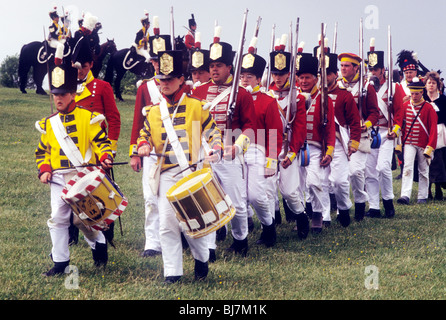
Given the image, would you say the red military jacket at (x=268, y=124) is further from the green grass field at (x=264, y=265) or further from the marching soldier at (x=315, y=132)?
the green grass field at (x=264, y=265)

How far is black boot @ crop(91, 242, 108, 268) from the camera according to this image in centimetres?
660

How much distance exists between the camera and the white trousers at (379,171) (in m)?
10.3

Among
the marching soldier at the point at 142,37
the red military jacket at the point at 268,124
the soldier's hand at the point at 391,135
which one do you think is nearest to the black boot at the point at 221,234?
the red military jacket at the point at 268,124

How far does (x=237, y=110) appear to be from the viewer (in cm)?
727

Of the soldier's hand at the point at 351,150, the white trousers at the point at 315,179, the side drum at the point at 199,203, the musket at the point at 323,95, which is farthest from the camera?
the soldier's hand at the point at 351,150

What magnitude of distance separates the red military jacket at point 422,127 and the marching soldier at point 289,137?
13.0 ft

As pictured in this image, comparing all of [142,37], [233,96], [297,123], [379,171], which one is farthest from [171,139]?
[142,37]

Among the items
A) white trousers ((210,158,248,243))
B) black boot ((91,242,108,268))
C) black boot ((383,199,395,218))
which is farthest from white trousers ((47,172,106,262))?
black boot ((383,199,395,218))

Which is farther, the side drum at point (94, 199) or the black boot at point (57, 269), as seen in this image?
the black boot at point (57, 269)

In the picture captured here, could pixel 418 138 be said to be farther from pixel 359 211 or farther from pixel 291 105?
pixel 291 105

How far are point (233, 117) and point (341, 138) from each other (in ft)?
8.31

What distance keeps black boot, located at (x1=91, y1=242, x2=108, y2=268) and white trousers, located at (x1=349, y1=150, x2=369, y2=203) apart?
4462mm

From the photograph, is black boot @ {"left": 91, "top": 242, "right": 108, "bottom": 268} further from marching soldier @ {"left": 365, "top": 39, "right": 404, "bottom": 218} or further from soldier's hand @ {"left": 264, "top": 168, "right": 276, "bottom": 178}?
marching soldier @ {"left": 365, "top": 39, "right": 404, "bottom": 218}

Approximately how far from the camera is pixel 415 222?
31.7ft
